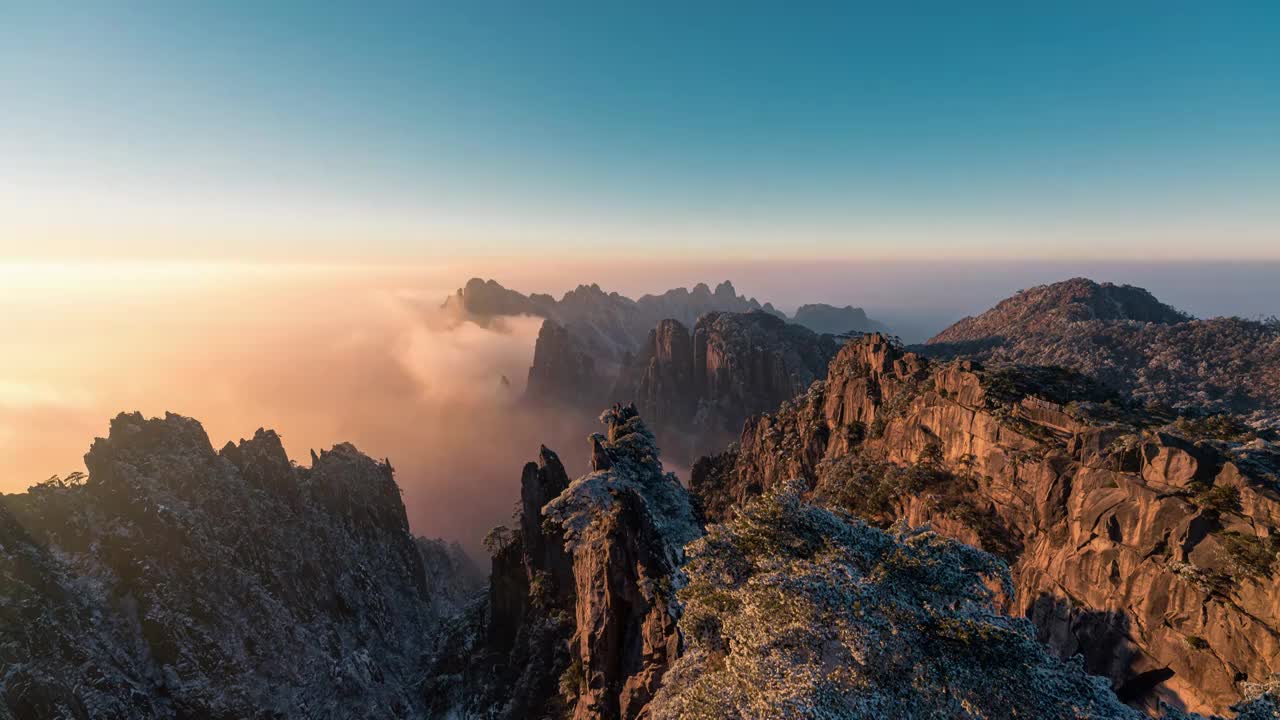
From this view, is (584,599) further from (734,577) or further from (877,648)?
(877,648)

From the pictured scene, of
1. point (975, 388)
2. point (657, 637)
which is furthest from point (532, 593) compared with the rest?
point (975, 388)

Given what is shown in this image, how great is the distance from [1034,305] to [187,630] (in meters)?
229

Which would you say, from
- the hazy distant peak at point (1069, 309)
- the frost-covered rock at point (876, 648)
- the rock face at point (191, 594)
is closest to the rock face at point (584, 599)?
the rock face at point (191, 594)

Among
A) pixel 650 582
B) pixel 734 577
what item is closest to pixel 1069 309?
pixel 650 582

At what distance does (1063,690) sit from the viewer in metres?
15.6

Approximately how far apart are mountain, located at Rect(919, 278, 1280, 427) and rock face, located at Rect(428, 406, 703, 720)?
64656 millimetres

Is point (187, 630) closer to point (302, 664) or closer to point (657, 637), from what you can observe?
point (302, 664)

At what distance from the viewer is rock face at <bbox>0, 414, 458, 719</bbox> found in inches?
1529

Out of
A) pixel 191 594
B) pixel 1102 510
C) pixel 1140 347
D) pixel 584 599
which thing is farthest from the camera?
pixel 1140 347

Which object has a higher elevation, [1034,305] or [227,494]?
[1034,305]

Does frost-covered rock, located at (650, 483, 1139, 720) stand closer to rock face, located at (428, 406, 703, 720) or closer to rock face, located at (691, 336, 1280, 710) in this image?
rock face, located at (428, 406, 703, 720)

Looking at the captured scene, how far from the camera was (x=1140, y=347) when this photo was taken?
119750mm

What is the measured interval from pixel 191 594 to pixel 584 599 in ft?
138

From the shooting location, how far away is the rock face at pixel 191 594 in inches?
1529
